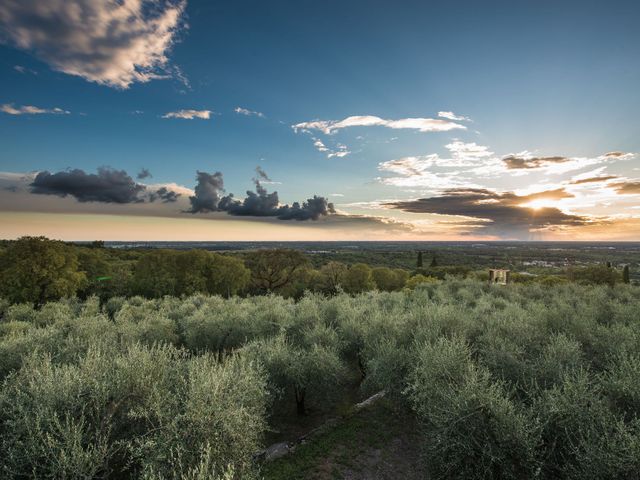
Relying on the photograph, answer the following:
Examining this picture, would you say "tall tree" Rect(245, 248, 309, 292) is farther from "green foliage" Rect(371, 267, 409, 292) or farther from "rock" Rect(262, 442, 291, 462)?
"rock" Rect(262, 442, 291, 462)

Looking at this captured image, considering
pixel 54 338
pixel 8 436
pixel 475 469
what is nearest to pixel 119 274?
pixel 54 338

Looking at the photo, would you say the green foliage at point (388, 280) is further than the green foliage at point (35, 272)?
Yes

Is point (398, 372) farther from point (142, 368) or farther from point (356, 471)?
point (142, 368)

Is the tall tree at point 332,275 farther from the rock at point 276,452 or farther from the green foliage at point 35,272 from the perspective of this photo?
the rock at point 276,452

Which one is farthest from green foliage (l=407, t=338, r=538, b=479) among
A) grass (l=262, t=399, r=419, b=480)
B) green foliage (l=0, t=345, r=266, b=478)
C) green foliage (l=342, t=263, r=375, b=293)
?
green foliage (l=342, t=263, r=375, b=293)

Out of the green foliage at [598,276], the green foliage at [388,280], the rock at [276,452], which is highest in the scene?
the green foliage at [598,276]

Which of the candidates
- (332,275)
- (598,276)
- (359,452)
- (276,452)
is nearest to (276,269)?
(332,275)

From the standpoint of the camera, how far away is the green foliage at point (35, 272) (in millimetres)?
49750

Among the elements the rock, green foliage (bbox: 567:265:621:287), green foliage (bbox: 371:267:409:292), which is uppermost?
green foliage (bbox: 567:265:621:287)

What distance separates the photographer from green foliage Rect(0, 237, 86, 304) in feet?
163

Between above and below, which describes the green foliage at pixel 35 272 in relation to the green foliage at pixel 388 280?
above

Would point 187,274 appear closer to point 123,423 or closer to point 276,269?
point 276,269

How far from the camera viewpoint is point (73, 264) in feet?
181

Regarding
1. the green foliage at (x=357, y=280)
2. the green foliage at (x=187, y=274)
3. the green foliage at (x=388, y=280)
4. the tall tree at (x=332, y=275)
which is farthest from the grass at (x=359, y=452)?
the green foliage at (x=388, y=280)
